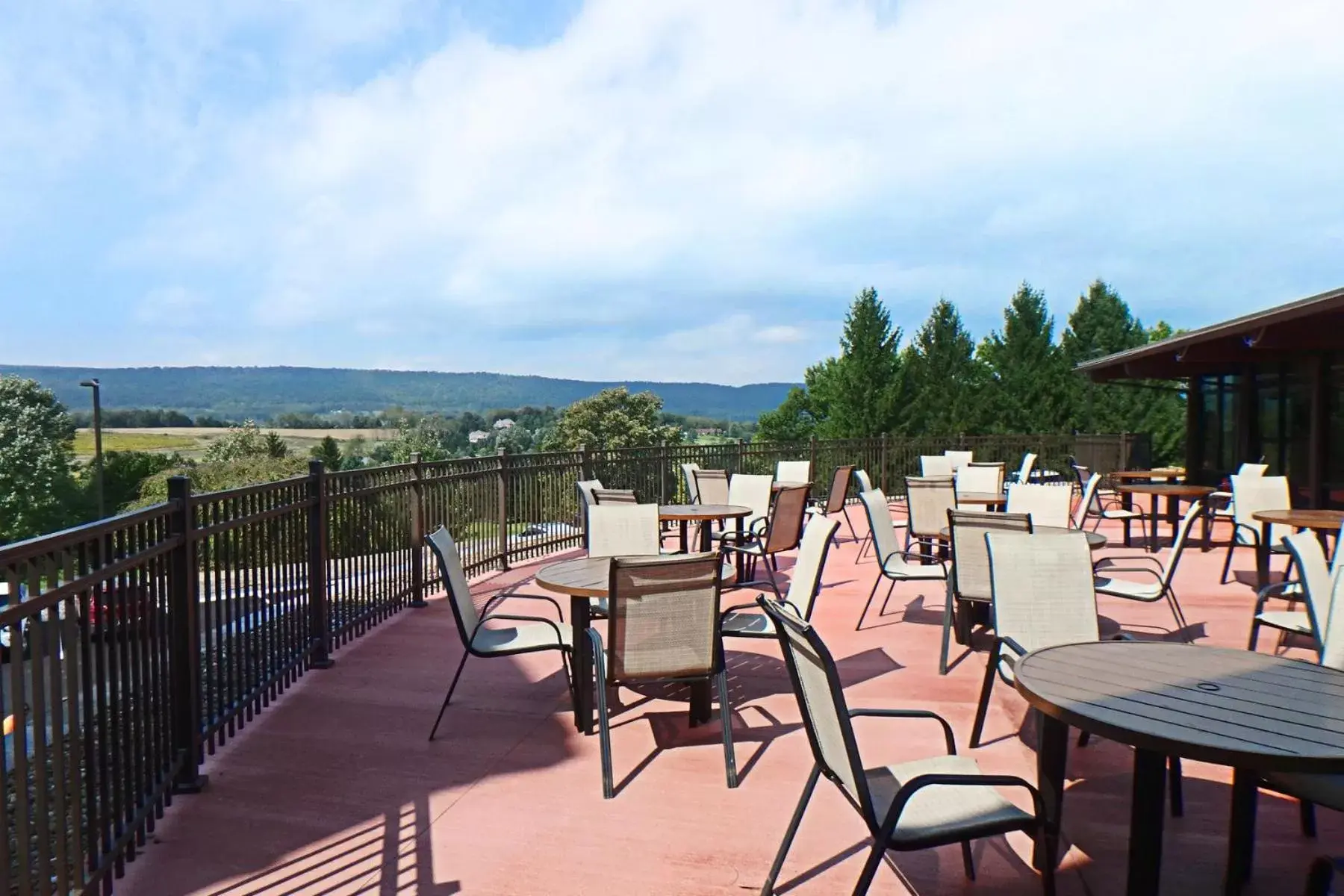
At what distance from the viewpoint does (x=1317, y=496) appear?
1254 cm

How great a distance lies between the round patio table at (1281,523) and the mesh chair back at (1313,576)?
261 cm

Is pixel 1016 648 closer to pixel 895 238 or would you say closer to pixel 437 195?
pixel 895 238

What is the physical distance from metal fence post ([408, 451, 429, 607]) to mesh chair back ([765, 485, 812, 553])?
115 inches

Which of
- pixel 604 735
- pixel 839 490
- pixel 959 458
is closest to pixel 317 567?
pixel 604 735

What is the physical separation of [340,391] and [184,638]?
372 feet

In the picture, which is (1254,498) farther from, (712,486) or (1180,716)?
(1180,716)

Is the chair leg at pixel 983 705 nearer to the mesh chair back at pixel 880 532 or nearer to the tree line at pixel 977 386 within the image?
the mesh chair back at pixel 880 532

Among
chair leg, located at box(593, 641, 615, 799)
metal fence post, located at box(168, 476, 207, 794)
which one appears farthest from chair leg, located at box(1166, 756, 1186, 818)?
metal fence post, located at box(168, 476, 207, 794)

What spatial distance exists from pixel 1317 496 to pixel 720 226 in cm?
2917

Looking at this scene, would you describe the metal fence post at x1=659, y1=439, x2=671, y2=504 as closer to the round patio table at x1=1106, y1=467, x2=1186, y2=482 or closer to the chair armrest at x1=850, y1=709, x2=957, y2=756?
the round patio table at x1=1106, y1=467, x2=1186, y2=482

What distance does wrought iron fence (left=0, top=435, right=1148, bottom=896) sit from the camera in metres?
2.33

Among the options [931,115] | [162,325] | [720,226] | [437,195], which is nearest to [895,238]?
[720,226]

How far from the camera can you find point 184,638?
3621 millimetres

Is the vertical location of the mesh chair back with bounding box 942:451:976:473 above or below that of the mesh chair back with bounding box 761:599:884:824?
above
